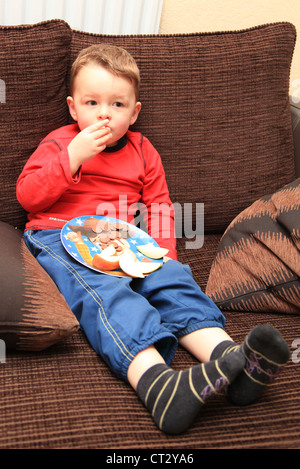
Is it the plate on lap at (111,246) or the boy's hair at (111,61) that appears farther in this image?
the boy's hair at (111,61)

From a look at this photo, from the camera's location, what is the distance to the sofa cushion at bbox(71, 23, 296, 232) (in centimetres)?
141

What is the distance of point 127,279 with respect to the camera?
1.08 metres

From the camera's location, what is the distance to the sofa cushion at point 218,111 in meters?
1.41

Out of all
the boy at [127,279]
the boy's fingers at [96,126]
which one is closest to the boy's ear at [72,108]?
the boy at [127,279]

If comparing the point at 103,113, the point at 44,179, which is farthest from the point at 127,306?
the point at 103,113

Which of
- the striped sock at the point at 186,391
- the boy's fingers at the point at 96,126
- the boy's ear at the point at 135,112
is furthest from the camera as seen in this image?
the boy's ear at the point at 135,112

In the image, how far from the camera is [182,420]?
31.9 inches

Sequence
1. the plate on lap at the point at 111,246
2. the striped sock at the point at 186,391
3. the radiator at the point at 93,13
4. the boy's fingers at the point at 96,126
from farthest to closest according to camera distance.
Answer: the radiator at the point at 93,13, the boy's fingers at the point at 96,126, the plate on lap at the point at 111,246, the striped sock at the point at 186,391

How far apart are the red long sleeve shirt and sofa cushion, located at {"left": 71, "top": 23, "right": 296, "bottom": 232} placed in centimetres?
9

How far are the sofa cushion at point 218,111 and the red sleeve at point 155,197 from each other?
0.19 ft

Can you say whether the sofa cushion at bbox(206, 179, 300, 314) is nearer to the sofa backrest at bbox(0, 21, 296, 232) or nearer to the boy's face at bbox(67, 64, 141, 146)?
the sofa backrest at bbox(0, 21, 296, 232)

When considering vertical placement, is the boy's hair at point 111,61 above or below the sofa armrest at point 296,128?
above

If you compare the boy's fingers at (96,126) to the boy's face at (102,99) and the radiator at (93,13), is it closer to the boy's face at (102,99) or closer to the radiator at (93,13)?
the boy's face at (102,99)
